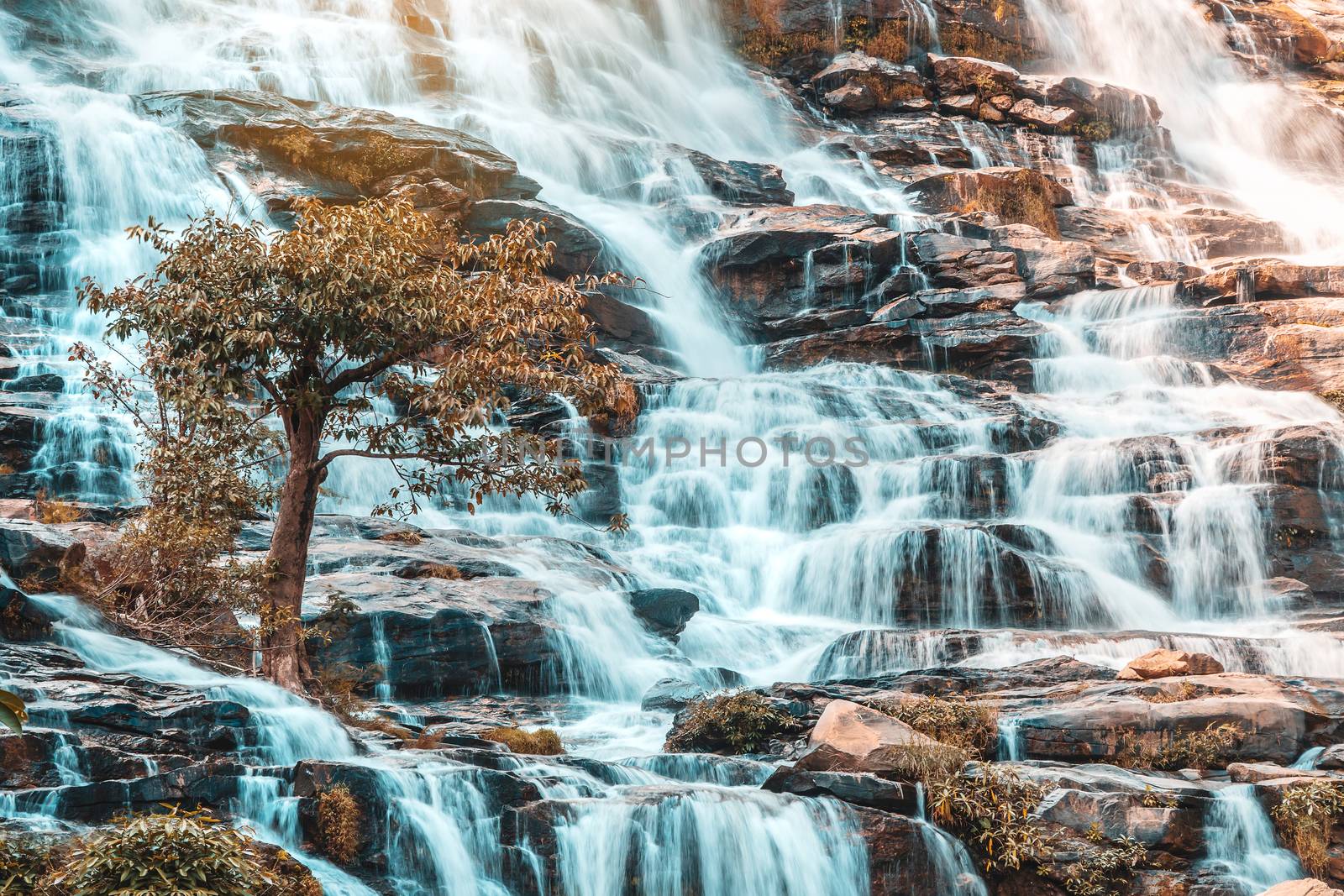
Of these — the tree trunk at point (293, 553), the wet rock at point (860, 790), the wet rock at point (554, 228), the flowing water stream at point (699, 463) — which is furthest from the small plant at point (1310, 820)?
the wet rock at point (554, 228)

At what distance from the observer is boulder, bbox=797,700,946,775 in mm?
11805

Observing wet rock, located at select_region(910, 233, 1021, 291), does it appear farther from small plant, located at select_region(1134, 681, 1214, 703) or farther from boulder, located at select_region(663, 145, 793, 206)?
small plant, located at select_region(1134, 681, 1214, 703)

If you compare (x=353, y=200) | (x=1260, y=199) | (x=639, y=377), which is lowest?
(x=639, y=377)

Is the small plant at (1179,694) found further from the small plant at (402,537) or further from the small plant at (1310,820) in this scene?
the small plant at (402,537)

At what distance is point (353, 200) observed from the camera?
1267 inches

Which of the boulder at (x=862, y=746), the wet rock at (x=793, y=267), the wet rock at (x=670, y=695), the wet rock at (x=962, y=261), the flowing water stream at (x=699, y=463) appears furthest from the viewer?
the wet rock at (x=793, y=267)

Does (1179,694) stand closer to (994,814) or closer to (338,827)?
(994,814)

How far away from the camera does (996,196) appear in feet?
136

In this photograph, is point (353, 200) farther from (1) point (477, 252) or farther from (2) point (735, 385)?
(1) point (477, 252)

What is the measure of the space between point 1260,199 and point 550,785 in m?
46.6

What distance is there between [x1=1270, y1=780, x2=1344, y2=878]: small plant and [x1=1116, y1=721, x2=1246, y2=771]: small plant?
4.07 feet

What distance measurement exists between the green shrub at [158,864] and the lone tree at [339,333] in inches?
196

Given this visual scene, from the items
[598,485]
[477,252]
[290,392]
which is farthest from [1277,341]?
[290,392]

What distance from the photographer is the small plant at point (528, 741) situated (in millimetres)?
13680
